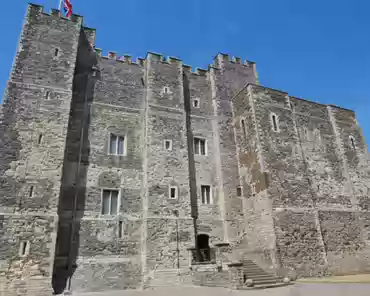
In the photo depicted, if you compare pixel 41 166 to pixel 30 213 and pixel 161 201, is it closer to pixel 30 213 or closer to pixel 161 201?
pixel 30 213

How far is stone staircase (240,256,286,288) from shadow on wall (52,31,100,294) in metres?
7.56

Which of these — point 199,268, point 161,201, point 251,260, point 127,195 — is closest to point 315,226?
point 251,260

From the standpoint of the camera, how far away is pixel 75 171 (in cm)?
1397

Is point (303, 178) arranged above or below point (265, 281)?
above

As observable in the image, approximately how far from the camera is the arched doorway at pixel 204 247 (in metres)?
14.8

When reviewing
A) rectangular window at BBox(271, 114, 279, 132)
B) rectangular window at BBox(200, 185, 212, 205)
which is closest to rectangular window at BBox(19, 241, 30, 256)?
rectangular window at BBox(200, 185, 212, 205)

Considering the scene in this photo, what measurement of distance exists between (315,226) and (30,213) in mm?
13545

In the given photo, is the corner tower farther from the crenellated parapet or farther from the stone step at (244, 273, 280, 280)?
the stone step at (244, 273, 280, 280)

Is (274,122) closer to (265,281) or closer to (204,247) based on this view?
(204,247)

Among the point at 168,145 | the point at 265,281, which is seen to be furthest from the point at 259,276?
the point at 168,145

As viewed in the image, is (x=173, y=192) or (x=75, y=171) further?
(x=173, y=192)

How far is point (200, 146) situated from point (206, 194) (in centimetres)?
297

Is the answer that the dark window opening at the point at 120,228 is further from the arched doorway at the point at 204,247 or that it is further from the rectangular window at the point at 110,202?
the arched doorway at the point at 204,247

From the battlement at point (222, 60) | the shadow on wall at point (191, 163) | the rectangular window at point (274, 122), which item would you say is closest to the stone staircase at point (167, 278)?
the shadow on wall at point (191, 163)
